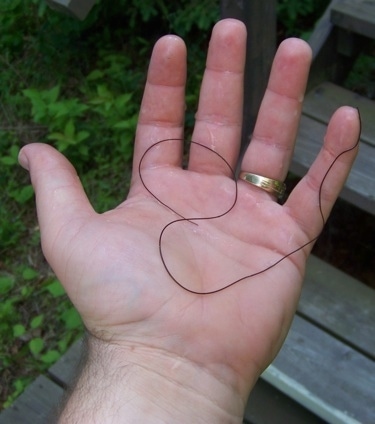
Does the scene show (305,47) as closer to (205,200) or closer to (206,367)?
(205,200)

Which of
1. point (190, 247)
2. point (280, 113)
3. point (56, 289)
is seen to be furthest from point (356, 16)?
point (56, 289)

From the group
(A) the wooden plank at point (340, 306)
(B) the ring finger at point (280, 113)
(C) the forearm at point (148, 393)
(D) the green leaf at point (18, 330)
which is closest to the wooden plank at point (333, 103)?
(A) the wooden plank at point (340, 306)

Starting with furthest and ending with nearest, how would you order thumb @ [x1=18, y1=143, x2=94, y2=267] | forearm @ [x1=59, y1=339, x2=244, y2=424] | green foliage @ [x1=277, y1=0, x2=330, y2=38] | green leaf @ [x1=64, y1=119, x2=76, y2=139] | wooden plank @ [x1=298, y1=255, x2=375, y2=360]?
green leaf @ [x1=64, y1=119, x2=76, y2=139]
green foliage @ [x1=277, y1=0, x2=330, y2=38]
wooden plank @ [x1=298, y1=255, x2=375, y2=360]
thumb @ [x1=18, y1=143, x2=94, y2=267]
forearm @ [x1=59, y1=339, x2=244, y2=424]

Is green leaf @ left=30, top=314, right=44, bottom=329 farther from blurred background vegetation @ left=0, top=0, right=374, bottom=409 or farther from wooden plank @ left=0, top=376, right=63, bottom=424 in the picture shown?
wooden plank @ left=0, top=376, right=63, bottom=424

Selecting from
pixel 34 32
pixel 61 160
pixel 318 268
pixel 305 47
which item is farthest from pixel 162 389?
pixel 34 32

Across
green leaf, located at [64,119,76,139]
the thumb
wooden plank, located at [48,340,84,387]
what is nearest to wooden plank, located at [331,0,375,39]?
the thumb

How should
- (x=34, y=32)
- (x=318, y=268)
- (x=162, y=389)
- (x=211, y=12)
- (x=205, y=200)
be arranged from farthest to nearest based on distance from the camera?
(x=34, y=32), (x=211, y=12), (x=318, y=268), (x=205, y=200), (x=162, y=389)
